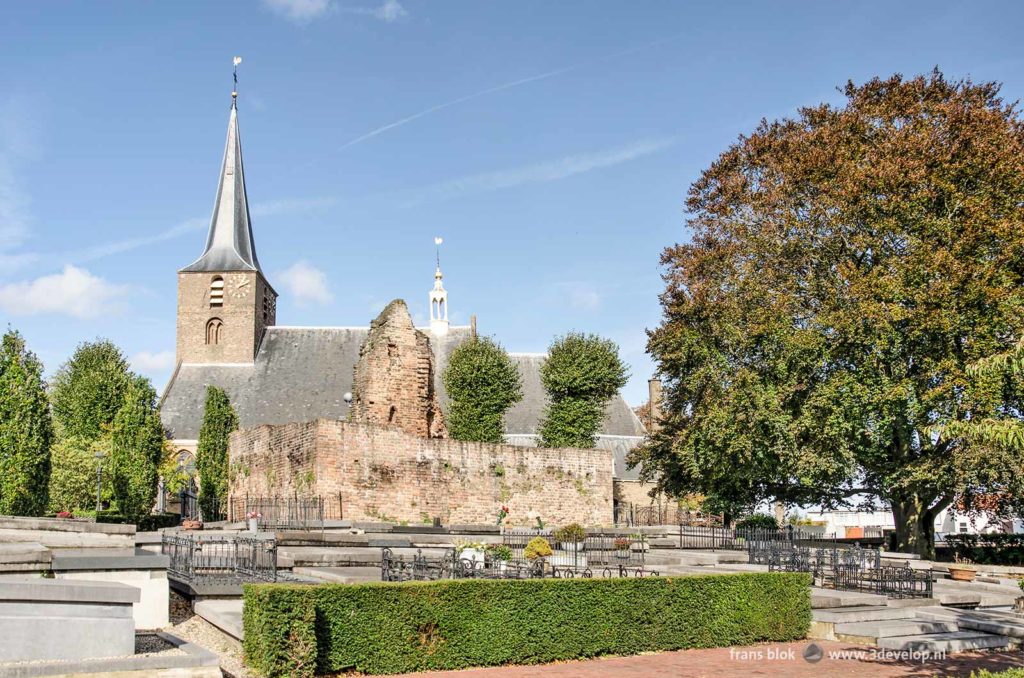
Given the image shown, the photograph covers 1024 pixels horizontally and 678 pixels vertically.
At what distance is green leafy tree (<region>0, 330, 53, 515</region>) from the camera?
→ 90.0 feet

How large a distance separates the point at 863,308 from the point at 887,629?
1186 centimetres

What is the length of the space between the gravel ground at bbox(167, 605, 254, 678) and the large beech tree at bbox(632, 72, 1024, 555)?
1702cm

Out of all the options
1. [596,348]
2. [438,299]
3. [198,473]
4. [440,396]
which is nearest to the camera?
[596,348]

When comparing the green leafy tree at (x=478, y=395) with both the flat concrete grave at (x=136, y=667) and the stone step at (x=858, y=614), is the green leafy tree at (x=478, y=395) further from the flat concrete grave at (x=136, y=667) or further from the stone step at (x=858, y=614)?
the flat concrete grave at (x=136, y=667)

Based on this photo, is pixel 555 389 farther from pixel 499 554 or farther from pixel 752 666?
pixel 752 666

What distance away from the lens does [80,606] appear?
10.1 m

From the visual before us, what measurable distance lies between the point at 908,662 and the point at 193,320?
49.4 metres

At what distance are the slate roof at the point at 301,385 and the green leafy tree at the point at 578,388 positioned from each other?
11212mm

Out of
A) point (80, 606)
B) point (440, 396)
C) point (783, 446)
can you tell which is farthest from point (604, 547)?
point (440, 396)

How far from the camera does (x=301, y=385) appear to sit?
51.7 metres

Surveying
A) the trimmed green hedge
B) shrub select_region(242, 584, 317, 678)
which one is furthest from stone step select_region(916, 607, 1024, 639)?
shrub select_region(242, 584, 317, 678)

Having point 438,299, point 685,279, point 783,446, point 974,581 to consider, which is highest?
point 438,299

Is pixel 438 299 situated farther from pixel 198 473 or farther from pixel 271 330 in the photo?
pixel 198 473

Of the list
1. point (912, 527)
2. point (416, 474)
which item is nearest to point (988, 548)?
point (912, 527)
